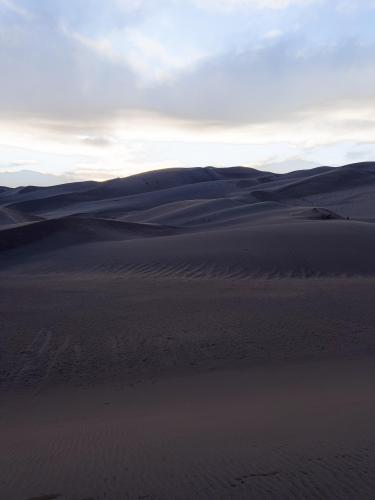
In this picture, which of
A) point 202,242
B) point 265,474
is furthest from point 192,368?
point 202,242

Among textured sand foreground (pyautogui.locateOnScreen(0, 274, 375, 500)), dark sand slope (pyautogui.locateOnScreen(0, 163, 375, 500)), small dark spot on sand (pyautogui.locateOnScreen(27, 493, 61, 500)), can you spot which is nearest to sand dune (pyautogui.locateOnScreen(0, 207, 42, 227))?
dark sand slope (pyautogui.locateOnScreen(0, 163, 375, 500))

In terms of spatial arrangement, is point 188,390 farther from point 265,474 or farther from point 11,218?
point 11,218

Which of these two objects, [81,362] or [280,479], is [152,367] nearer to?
[81,362]

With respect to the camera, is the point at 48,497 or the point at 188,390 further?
the point at 188,390

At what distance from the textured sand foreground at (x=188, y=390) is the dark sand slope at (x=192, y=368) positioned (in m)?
0.02

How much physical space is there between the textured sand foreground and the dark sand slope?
0.02 m

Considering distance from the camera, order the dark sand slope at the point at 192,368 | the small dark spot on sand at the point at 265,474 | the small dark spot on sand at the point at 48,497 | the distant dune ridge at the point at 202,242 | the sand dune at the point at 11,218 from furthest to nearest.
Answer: the sand dune at the point at 11,218, the distant dune ridge at the point at 202,242, the dark sand slope at the point at 192,368, the small dark spot on sand at the point at 265,474, the small dark spot on sand at the point at 48,497

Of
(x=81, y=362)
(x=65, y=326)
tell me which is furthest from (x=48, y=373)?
(x=65, y=326)

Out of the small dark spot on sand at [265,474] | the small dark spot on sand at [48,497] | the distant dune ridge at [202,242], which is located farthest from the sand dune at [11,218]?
the small dark spot on sand at [265,474]

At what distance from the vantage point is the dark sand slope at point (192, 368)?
4043mm

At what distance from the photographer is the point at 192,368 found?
294 inches

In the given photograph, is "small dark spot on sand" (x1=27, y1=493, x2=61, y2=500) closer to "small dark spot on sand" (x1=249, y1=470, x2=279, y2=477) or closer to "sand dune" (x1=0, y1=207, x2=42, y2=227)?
"small dark spot on sand" (x1=249, y1=470, x2=279, y2=477)

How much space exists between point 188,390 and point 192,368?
0.73m

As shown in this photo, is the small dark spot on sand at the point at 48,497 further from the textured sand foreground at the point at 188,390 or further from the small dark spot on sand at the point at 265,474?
the small dark spot on sand at the point at 265,474
